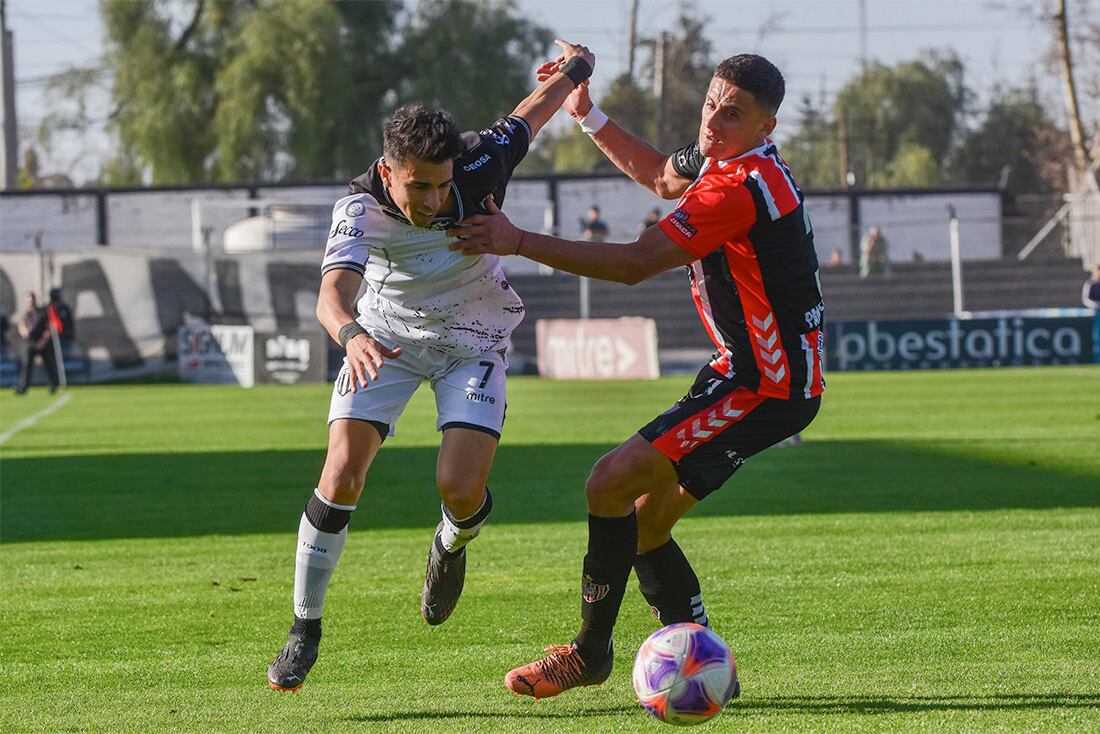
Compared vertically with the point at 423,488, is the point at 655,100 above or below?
above

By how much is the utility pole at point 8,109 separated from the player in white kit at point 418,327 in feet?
129

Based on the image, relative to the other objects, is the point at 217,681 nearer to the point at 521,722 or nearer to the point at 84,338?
the point at 521,722

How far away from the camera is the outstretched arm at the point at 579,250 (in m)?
5.41

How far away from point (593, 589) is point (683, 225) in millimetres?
1430

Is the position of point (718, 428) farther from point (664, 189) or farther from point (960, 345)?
point (960, 345)

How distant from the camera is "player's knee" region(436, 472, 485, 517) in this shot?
6129 millimetres

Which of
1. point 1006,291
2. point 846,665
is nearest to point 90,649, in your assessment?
point 846,665

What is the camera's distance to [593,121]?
22.9 ft

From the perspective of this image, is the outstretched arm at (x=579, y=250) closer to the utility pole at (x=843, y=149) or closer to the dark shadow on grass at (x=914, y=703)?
the dark shadow on grass at (x=914, y=703)

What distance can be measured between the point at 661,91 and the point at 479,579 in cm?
4541

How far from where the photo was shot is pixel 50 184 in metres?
60.7

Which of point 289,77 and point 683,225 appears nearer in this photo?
point 683,225

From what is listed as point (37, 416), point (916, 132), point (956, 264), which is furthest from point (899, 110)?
point (37, 416)

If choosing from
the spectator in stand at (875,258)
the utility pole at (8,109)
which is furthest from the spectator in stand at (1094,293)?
the utility pole at (8,109)
